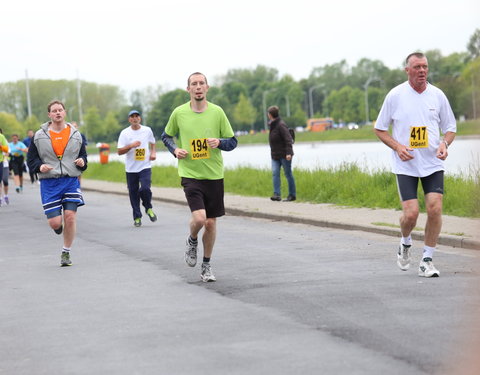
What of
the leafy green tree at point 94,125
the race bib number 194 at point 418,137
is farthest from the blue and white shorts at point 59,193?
the leafy green tree at point 94,125

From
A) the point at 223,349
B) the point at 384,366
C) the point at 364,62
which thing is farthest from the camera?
the point at 364,62

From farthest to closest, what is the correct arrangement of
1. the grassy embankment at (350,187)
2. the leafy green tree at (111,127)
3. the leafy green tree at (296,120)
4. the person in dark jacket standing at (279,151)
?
the leafy green tree at (296,120) < the leafy green tree at (111,127) < the person in dark jacket standing at (279,151) < the grassy embankment at (350,187)

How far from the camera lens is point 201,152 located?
30.8ft

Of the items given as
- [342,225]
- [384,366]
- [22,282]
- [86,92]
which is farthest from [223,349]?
[86,92]

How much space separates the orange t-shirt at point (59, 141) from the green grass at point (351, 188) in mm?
6111

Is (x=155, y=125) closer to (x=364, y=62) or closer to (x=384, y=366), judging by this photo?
(x=364, y=62)

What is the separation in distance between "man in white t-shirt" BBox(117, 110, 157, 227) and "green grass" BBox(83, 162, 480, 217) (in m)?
3.73

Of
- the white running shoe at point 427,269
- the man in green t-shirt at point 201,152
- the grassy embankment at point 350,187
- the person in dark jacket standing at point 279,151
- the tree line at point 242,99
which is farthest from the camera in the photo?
the tree line at point 242,99

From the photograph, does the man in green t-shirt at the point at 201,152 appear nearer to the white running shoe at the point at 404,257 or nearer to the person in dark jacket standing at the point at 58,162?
the white running shoe at the point at 404,257

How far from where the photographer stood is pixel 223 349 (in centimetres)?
625

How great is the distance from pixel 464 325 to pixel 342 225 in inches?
313

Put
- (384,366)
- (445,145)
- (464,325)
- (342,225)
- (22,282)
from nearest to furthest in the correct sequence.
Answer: (384,366), (464,325), (445,145), (22,282), (342,225)

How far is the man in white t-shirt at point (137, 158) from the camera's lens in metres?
16.8

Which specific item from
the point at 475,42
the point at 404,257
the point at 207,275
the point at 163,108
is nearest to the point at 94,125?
the point at 163,108
